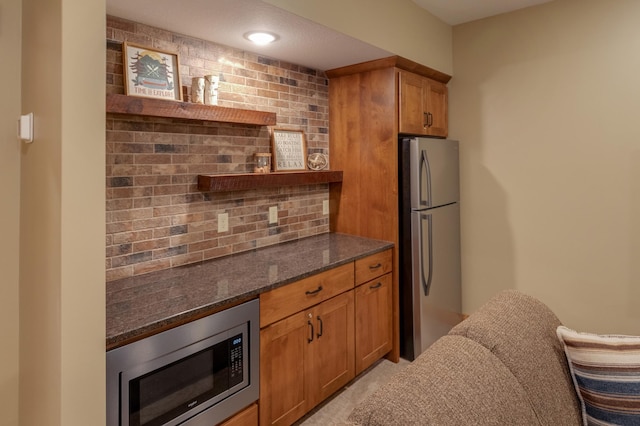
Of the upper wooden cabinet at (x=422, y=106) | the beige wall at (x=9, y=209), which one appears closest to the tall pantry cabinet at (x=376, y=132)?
the upper wooden cabinet at (x=422, y=106)

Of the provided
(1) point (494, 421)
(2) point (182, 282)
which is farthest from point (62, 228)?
(1) point (494, 421)

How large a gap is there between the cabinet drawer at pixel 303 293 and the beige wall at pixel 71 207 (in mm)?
812

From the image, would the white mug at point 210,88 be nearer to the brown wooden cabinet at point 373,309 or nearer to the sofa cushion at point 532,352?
the brown wooden cabinet at point 373,309

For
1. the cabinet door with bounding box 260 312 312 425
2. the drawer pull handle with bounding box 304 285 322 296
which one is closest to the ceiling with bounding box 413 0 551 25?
the drawer pull handle with bounding box 304 285 322 296

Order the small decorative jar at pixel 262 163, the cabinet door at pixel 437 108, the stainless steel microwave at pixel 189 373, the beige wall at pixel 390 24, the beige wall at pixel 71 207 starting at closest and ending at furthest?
the beige wall at pixel 71 207
the stainless steel microwave at pixel 189 373
the beige wall at pixel 390 24
the small decorative jar at pixel 262 163
the cabinet door at pixel 437 108

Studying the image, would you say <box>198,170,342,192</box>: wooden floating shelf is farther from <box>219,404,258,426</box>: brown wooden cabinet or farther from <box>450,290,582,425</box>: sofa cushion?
<box>450,290,582,425</box>: sofa cushion

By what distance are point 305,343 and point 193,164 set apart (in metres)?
1.20

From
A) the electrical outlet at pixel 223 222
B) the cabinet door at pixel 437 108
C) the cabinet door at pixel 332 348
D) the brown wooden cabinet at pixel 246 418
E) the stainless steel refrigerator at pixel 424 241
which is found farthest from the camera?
the cabinet door at pixel 437 108

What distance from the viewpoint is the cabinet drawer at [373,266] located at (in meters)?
2.62

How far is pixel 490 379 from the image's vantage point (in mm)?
1121

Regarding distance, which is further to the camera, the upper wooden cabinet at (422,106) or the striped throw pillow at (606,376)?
the upper wooden cabinet at (422,106)

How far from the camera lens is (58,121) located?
3.84ft

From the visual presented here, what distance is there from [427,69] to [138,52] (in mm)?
2096

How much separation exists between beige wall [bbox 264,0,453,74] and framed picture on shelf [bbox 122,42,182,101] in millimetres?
649
